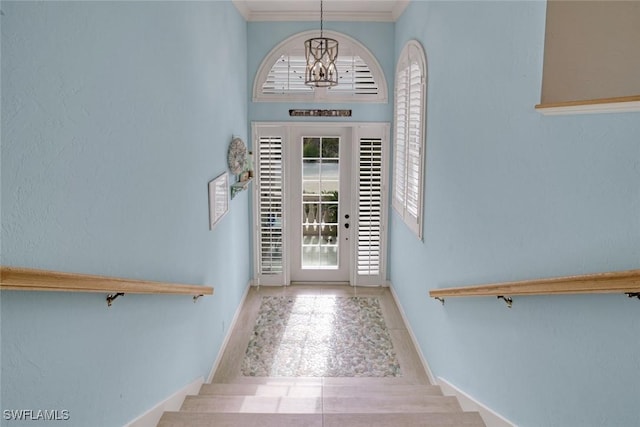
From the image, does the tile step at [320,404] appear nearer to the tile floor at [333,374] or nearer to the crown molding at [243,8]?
the tile floor at [333,374]

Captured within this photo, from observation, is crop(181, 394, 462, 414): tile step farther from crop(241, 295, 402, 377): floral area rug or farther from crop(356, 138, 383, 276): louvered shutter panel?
crop(356, 138, 383, 276): louvered shutter panel

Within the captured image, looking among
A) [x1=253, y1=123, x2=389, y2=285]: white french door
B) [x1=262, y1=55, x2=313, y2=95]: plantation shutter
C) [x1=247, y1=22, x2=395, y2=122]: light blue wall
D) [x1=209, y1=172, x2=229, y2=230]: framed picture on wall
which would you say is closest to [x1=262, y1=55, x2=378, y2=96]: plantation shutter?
[x1=262, y1=55, x2=313, y2=95]: plantation shutter

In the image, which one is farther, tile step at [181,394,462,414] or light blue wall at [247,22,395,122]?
light blue wall at [247,22,395,122]

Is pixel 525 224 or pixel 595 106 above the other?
pixel 595 106

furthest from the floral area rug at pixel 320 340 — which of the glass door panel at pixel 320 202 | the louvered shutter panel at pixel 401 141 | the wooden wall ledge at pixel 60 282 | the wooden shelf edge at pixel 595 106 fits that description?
the wooden shelf edge at pixel 595 106

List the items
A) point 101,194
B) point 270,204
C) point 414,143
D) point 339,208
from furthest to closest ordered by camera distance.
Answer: point 339,208, point 270,204, point 414,143, point 101,194

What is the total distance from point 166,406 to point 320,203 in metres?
4.20

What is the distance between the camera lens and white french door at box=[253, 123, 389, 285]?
6.52 m

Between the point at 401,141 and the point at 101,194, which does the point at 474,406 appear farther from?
the point at 401,141

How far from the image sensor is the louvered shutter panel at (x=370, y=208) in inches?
257

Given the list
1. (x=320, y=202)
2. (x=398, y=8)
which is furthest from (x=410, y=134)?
(x=320, y=202)

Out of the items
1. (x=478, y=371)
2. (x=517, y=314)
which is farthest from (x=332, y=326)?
(x=517, y=314)

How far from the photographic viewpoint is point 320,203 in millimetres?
6781

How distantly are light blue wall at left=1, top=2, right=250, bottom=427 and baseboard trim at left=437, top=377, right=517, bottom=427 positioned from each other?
1.86 metres
